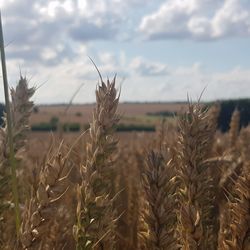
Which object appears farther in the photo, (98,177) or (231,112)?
(231,112)

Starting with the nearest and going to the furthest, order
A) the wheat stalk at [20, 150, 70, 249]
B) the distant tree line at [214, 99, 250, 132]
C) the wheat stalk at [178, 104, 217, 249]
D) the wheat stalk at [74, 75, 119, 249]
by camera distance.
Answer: the wheat stalk at [20, 150, 70, 249], the wheat stalk at [74, 75, 119, 249], the wheat stalk at [178, 104, 217, 249], the distant tree line at [214, 99, 250, 132]

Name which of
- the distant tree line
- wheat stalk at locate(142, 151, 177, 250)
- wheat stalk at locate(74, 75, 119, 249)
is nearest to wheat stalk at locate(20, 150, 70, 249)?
wheat stalk at locate(74, 75, 119, 249)

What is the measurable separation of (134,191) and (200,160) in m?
2.74

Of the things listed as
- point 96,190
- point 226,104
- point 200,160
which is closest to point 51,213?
point 96,190

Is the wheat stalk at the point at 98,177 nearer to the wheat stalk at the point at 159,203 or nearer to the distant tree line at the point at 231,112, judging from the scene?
the wheat stalk at the point at 159,203

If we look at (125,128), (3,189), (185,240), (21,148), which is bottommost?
(125,128)

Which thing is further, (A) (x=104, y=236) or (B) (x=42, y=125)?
(B) (x=42, y=125)

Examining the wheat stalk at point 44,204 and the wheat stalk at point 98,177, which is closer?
the wheat stalk at point 44,204

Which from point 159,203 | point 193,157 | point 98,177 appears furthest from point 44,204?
point 193,157

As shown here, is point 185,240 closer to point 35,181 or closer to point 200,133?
point 200,133

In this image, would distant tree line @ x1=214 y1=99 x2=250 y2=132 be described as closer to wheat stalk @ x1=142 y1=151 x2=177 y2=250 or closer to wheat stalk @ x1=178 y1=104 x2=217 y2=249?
wheat stalk @ x1=178 y1=104 x2=217 y2=249

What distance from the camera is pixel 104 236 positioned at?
5.01 ft

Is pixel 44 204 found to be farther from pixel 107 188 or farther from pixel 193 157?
pixel 193 157

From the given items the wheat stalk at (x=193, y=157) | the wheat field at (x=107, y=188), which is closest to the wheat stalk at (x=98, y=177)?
the wheat field at (x=107, y=188)
